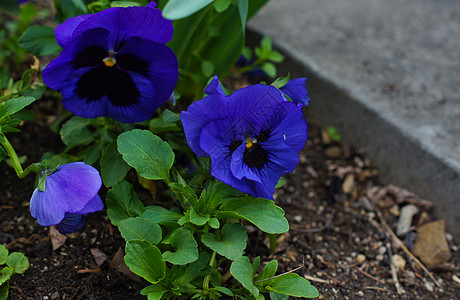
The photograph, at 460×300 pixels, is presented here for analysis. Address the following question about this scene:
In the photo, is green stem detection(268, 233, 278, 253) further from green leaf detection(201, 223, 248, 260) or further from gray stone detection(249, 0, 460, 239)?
gray stone detection(249, 0, 460, 239)

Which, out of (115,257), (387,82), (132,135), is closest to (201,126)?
(132,135)

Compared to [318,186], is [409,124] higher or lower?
higher

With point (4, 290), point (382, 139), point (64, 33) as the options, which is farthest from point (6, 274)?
point (382, 139)

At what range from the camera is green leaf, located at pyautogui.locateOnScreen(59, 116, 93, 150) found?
1393mm

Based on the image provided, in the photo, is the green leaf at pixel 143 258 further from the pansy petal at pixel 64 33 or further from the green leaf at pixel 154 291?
the pansy petal at pixel 64 33

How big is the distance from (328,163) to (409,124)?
0.37 metres

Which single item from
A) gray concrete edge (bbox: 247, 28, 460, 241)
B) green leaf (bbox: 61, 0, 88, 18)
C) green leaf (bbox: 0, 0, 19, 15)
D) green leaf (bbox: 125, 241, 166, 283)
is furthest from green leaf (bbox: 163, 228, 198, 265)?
green leaf (bbox: 0, 0, 19, 15)

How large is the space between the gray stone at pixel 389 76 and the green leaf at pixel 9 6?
1145 mm

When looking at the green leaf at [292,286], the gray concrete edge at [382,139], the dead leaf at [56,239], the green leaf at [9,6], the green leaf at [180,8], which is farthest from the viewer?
the green leaf at [9,6]

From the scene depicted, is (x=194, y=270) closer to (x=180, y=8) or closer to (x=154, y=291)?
(x=154, y=291)

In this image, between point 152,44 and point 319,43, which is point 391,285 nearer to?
point 152,44

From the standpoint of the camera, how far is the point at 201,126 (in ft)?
3.56

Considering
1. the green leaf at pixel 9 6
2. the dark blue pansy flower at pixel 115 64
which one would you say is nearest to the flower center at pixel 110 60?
the dark blue pansy flower at pixel 115 64

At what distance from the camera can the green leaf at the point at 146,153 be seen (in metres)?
1.17
